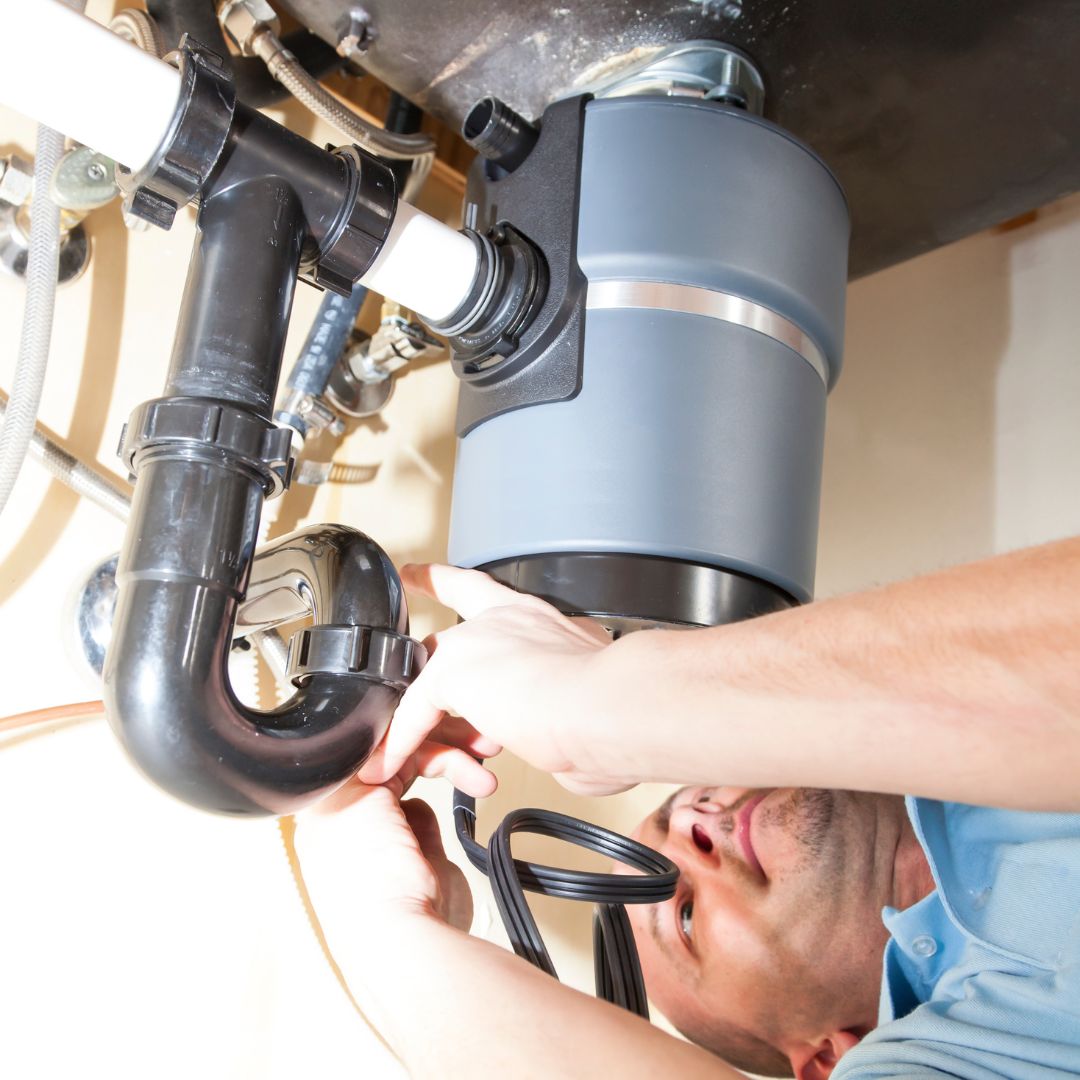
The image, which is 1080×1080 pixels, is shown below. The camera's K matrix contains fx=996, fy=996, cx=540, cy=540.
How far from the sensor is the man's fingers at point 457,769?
2.05ft

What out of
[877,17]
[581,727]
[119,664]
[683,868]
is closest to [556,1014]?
[581,727]

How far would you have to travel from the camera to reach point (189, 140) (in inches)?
18.0

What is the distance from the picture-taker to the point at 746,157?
0.56 meters

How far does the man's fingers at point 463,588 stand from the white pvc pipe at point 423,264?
0.15 meters

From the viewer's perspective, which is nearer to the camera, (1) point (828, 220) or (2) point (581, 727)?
(2) point (581, 727)

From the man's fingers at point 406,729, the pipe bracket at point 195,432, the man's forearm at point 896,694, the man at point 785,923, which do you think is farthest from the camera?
the man at point 785,923

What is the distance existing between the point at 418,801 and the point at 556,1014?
21 centimetres

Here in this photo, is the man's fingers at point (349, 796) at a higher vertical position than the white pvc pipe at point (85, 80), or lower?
lower

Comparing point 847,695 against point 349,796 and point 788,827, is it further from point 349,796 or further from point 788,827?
point 788,827

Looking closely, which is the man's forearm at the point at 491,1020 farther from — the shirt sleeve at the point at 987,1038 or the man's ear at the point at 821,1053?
the man's ear at the point at 821,1053

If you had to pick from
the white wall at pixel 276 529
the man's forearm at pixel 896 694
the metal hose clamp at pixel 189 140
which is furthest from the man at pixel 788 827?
the metal hose clamp at pixel 189 140

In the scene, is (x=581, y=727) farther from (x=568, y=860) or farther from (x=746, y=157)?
(x=568, y=860)

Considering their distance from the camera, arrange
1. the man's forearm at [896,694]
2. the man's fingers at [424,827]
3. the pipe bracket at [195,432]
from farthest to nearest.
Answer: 1. the man's fingers at [424,827]
2. the pipe bracket at [195,432]
3. the man's forearm at [896,694]

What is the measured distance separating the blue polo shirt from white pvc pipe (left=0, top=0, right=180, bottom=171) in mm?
601
